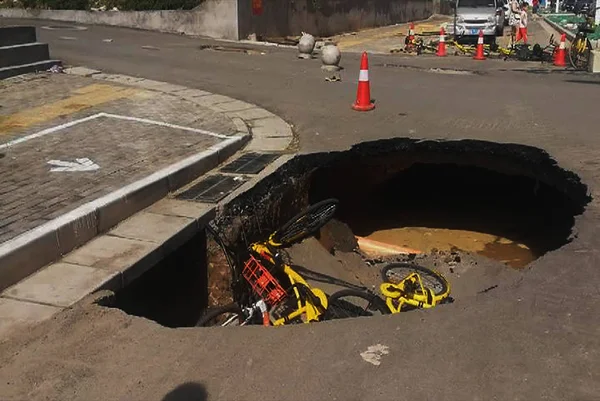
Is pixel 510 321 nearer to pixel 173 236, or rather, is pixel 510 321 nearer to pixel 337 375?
pixel 337 375

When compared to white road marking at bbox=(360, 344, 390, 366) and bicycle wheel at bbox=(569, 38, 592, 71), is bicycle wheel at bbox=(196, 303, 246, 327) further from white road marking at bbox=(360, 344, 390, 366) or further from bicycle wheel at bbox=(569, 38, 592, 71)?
bicycle wheel at bbox=(569, 38, 592, 71)

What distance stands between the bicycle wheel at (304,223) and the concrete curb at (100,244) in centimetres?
71

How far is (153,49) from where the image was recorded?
17203 mm

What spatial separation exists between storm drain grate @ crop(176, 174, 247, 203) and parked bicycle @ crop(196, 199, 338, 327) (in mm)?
491

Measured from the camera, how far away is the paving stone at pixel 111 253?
4.59 m

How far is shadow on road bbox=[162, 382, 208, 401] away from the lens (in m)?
3.15

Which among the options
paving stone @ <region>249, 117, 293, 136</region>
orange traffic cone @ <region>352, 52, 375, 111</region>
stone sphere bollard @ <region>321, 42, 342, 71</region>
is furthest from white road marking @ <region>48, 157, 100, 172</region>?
stone sphere bollard @ <region>321, 42, 342, 71</region>

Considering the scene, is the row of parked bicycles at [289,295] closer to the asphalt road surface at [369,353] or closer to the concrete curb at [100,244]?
the concrete curb at [100,244]

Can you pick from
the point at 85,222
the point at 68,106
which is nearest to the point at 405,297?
the point at 85,222

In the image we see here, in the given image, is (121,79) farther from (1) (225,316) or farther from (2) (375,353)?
(2) (375,353)

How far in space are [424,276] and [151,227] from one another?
10.4 ft

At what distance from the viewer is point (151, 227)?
5332 mm

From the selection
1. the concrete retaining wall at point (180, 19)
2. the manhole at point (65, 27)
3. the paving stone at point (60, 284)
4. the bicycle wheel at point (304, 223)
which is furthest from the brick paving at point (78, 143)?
the concrete retaining wall at point (180, 19)

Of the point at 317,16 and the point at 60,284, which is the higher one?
the point at 317,16
